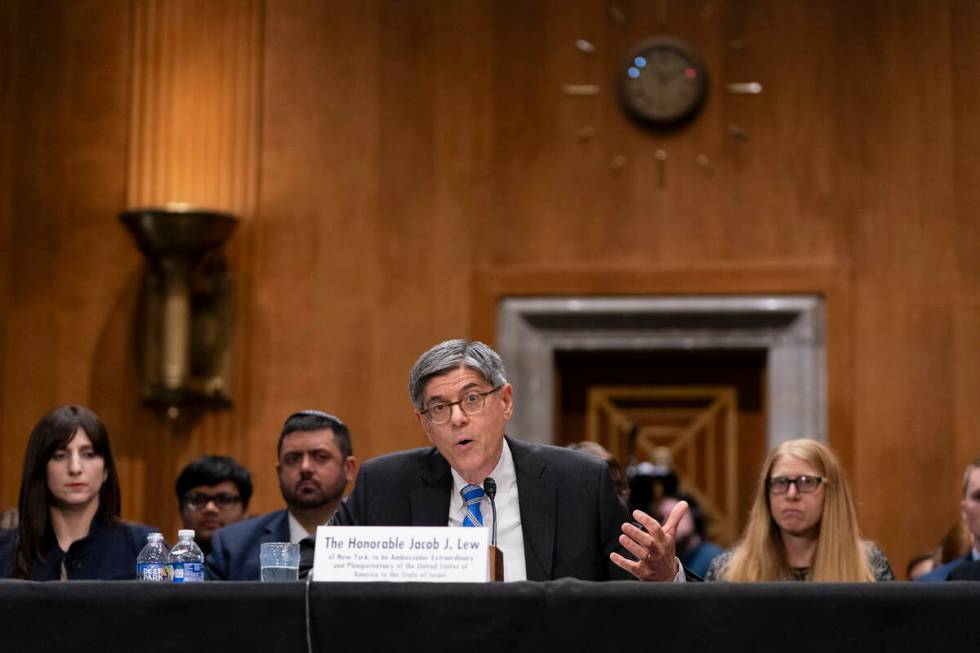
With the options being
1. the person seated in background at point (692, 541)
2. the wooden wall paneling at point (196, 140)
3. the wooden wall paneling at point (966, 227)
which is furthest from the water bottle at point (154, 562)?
the wooden wall paneling at point (966, 227)

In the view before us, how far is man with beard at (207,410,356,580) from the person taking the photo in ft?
15.3

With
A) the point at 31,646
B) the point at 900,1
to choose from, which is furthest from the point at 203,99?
the point at 31,646

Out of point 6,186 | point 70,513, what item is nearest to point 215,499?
point 70,513

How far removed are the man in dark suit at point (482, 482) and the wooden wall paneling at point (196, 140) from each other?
3637mm

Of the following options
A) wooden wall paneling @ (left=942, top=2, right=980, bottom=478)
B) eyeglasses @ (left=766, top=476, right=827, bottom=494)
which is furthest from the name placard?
wooden wall paneling @ (left=942, top=2, right=980, bottom=478)

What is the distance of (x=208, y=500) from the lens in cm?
555

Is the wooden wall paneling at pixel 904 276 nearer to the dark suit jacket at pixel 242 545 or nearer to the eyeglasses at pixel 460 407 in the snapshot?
the dark suit jacket at pixel 242 545

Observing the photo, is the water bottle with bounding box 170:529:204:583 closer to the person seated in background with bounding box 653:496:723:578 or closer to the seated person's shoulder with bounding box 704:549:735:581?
the seated person's shoulder with bounding box 704:549:735:581

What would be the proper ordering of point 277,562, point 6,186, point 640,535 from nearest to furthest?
point 640,535, point 277,562, point 6,186

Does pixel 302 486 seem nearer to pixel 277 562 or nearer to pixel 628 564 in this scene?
pixel 277 562

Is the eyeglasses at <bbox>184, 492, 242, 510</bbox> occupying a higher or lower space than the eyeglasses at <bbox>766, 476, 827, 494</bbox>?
lower

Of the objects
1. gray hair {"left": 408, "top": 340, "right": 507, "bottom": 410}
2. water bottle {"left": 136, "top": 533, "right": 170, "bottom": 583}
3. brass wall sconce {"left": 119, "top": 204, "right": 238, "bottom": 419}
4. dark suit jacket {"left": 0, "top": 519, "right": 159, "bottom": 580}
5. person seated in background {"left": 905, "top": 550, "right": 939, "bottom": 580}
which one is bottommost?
person seated in background {"left": 905, "top": 550, "right": 939, "bottom": 580}

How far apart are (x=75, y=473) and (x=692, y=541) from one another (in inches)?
121

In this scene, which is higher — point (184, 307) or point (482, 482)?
point (184, 307)
